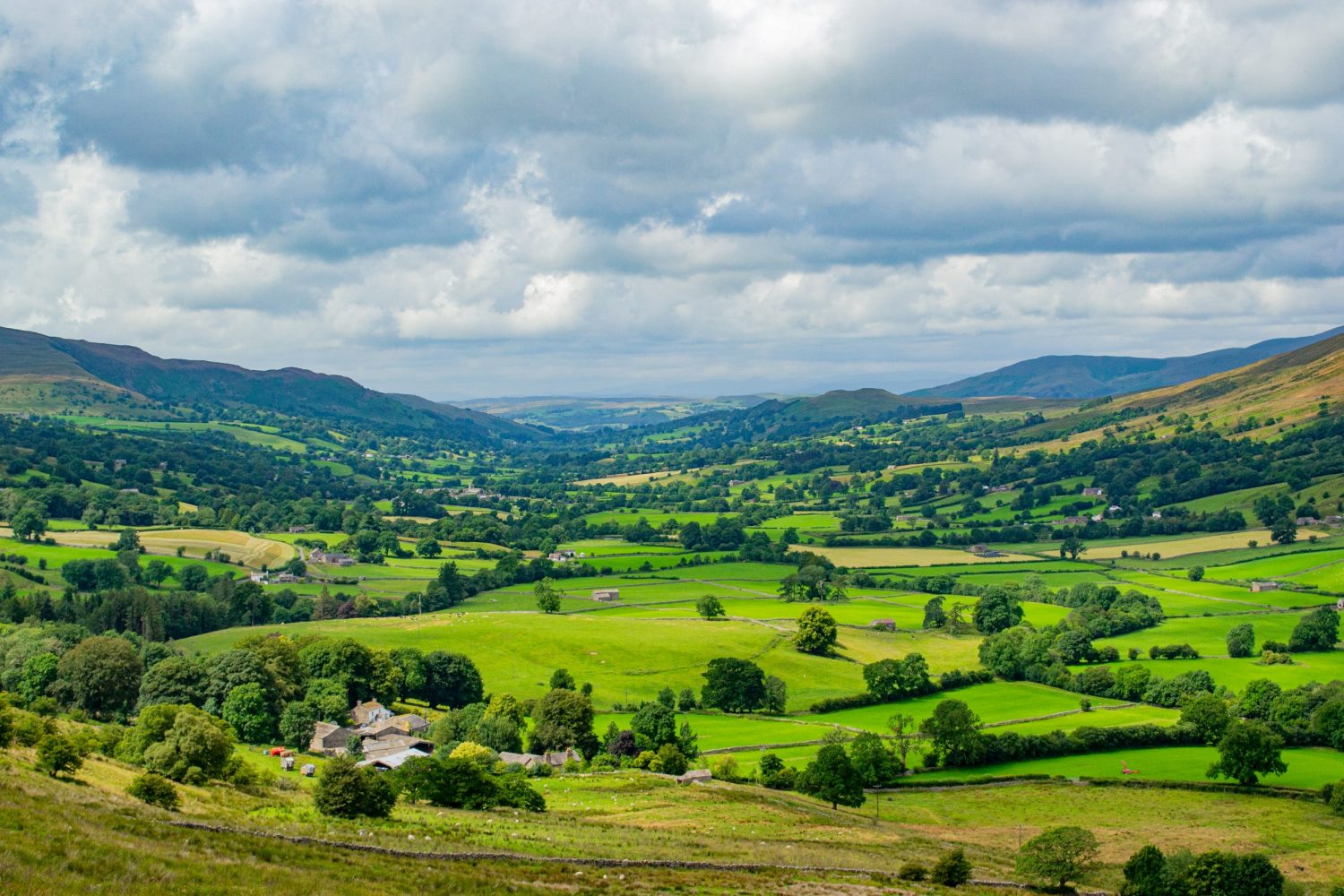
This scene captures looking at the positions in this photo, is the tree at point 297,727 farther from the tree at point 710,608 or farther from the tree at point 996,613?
the tree at point 996,613

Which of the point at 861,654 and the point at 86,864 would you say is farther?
the point at 861,654

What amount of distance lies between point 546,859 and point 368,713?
46.8 m

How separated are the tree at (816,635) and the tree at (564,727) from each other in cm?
3329

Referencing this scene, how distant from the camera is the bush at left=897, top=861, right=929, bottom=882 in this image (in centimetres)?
4091

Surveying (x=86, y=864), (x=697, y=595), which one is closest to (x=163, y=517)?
(x=697, y=595)

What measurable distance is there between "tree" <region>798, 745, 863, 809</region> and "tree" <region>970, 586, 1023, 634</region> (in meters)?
54.7

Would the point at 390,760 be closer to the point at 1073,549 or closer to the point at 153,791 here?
the point at 153,791

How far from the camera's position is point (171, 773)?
49.1m

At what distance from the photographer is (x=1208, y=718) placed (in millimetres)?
74125

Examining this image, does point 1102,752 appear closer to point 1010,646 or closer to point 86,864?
point 1010,646

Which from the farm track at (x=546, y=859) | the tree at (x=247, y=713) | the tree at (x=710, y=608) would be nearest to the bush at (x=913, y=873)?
the farm track at (x=546, y=859)

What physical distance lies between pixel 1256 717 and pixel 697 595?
6750 cm

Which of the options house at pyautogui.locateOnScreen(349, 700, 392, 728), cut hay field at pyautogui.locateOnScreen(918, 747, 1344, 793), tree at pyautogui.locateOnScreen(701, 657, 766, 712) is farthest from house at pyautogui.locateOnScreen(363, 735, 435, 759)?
cut hay field at pyautogui.locateOnScreen(918, 747, 1344, 793)

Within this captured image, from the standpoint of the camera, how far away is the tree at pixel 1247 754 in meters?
63.8
